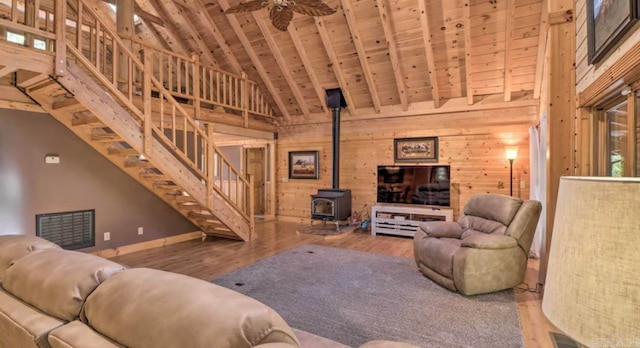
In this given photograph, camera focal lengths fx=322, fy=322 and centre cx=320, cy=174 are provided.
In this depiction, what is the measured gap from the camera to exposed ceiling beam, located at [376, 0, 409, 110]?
493 centimetres

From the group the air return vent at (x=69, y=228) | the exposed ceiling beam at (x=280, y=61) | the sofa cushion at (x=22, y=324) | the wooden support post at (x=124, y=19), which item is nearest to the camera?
the sofa cushion at (x=22, y=324)

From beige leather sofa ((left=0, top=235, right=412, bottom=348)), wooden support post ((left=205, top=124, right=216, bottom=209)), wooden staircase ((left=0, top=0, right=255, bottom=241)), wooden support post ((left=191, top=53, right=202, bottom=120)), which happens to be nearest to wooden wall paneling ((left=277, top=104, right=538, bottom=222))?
wooden staircase ((left=0, top=0, right=255, bottom=241))

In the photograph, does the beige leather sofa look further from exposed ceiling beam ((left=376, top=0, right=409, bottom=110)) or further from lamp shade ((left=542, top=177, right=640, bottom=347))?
exposed ceiling beam ((left=376, top=0, right=409, bottom=110))

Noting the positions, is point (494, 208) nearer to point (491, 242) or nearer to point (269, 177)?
point (491, 242)

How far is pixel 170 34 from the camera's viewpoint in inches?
268

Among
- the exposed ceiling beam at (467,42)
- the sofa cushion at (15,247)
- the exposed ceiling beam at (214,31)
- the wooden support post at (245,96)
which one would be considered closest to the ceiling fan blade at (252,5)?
the exposed ceiling beam at (214,31)

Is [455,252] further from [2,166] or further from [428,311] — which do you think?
[2,166]

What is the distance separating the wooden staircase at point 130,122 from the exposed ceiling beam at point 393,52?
10.7ft

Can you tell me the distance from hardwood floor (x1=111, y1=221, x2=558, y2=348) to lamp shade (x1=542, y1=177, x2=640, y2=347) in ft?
7.50

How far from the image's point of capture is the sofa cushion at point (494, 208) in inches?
142

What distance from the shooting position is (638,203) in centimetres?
62

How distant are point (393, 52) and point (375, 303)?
13.5 feet

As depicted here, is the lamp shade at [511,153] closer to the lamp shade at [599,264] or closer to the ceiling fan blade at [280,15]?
the ceiling fan blade at [280,15]

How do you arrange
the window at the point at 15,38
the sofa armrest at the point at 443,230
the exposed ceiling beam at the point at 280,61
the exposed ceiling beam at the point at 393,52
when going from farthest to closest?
the exposed ceiling beam at the point at 280,61, the exposed ceiling beam at the point at 393,52, the sofa armrest at the point at 443,230, the window at the point at 15,38
